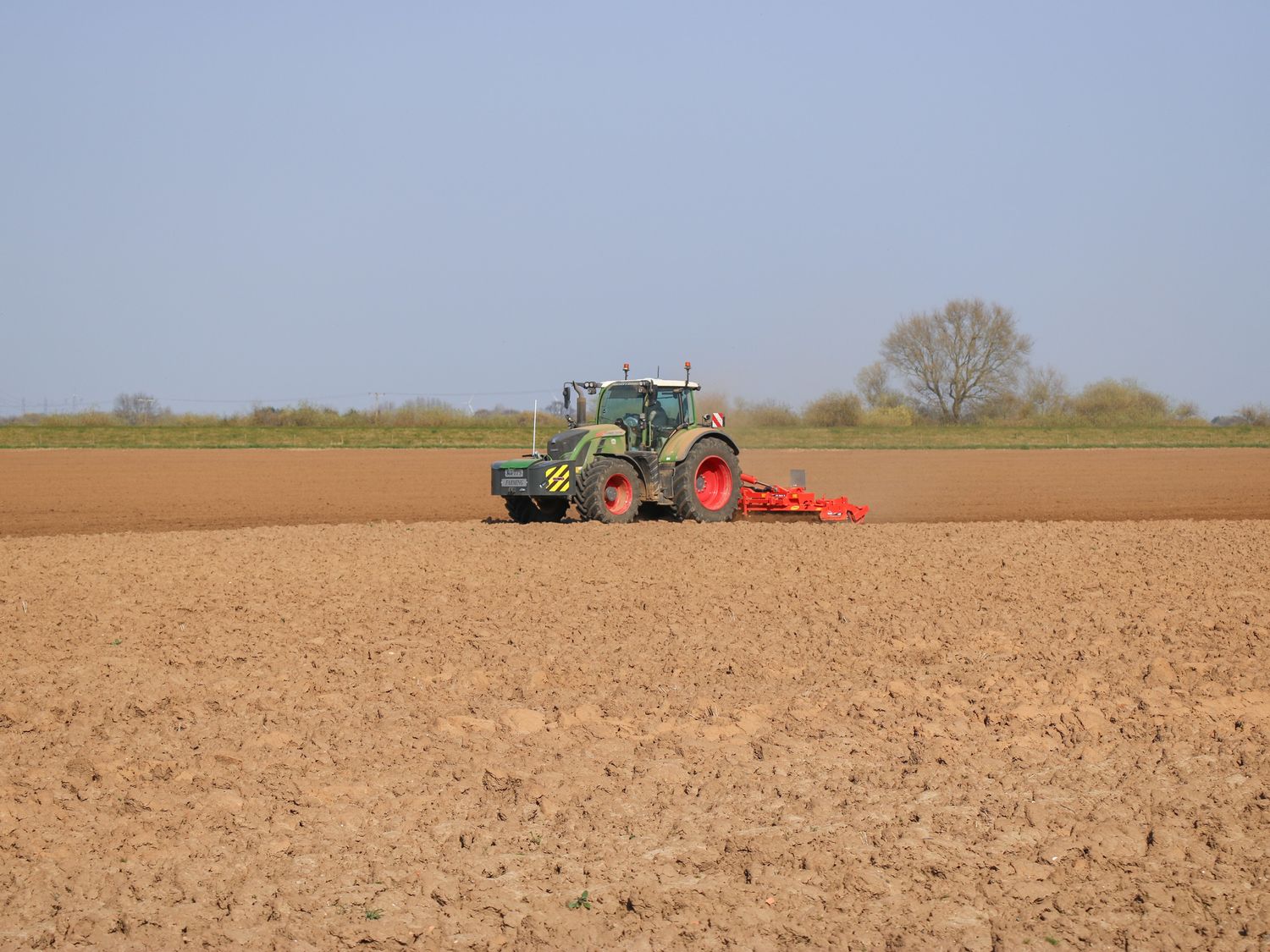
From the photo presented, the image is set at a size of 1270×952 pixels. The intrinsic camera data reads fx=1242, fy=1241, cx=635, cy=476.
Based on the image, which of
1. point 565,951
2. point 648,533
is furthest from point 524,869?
point 648,533

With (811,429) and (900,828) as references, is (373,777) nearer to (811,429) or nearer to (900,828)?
(900,828)

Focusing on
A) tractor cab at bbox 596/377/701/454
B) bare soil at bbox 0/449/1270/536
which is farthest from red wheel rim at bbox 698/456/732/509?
bare soil at bbox 0/449/1270/536

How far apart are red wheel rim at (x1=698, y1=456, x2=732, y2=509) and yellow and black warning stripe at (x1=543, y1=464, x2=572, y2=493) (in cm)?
222

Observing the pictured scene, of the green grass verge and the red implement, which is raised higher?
the green grass verge

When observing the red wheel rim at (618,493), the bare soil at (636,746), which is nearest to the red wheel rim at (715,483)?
the red wheel rim at (618,493)

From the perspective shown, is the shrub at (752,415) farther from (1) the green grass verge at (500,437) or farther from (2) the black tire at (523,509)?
(1) the green grass verge at (500,437)

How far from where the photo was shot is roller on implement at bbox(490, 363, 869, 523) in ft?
50.2

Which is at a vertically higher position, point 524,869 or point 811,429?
point 811,429

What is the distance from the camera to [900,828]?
19.7 feet

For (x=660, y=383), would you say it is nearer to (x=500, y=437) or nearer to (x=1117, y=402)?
(x=500, y=437)

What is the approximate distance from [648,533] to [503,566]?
8.62 ft

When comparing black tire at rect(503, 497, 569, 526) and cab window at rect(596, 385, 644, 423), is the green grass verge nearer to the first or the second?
black tire at rect(503, 497, 569, 526)

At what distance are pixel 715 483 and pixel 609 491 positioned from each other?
73.4 inches

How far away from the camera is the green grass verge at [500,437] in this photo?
40.3 meters
